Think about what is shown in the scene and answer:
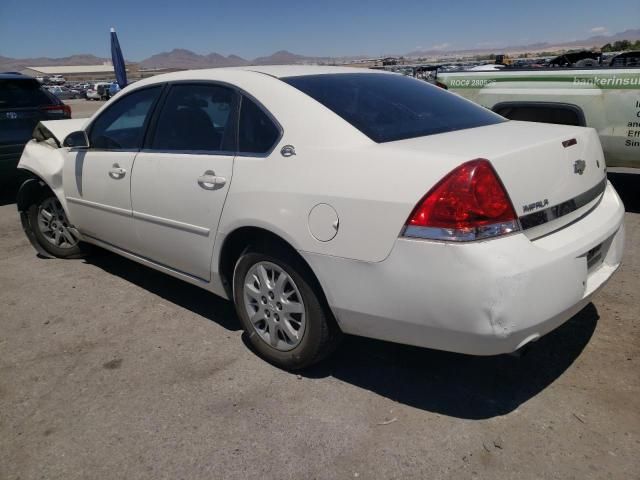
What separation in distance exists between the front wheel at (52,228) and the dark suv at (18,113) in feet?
9.17

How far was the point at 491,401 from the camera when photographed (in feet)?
8.61

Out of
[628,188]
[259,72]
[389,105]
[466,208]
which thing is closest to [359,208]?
[466,208]

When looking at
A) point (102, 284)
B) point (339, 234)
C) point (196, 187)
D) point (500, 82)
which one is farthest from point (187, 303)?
point (500, 82)

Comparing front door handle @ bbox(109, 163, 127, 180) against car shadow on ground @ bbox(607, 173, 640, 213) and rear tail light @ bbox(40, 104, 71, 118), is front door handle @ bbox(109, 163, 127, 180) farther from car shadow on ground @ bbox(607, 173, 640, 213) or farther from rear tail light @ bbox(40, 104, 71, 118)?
car shadow on ground @ bbox(607, 173, 640, 213)

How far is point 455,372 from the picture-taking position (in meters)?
2.90

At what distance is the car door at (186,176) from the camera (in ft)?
9.94

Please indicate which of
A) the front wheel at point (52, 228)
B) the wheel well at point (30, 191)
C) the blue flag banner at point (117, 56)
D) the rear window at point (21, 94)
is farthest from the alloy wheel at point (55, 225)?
the blue flag banner at point (117, 56)

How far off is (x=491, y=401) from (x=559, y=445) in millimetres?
386

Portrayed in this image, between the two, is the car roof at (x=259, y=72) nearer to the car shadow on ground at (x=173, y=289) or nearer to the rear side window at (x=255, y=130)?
the rear side window at (x=255, y=130)

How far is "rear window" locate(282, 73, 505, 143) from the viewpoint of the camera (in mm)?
2705

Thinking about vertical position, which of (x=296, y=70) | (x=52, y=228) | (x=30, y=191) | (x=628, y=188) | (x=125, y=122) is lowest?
(x=628, y=188)

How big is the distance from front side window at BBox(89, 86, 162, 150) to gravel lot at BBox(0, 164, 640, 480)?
1.25 metres

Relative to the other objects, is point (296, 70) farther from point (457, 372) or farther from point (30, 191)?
point (30, 191)

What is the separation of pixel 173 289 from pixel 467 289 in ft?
9.04
